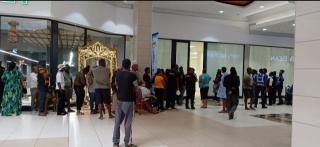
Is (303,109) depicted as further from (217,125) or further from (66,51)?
(66,51)

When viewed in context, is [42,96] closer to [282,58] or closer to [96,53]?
[96,53]

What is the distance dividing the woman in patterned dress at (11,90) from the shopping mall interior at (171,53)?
0.29 meters

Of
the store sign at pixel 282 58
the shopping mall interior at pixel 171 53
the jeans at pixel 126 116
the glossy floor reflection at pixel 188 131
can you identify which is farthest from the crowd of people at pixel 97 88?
the store sign at pixel 282 58

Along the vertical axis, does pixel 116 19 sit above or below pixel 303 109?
above

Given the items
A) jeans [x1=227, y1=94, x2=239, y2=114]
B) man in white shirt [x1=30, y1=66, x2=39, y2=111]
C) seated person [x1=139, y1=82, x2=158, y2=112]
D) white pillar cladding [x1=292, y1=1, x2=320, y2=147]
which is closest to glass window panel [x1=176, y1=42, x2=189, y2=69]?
seated person [x1=139, y1=82, x2=158, y2=112]

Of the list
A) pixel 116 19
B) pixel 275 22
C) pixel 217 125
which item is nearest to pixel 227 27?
pixel 275 22

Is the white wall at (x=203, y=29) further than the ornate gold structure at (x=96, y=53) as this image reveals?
Yes

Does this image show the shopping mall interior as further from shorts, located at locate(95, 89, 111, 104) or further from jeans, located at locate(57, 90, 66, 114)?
shorts, located at locate(95, 89, 111, 104)

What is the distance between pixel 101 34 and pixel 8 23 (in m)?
3.10

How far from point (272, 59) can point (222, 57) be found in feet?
8.96

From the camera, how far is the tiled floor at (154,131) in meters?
4.77

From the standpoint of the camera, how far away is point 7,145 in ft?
14.5

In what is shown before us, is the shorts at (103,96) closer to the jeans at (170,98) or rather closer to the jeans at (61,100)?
the jeans at (61,100)

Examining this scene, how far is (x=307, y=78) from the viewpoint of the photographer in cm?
333
